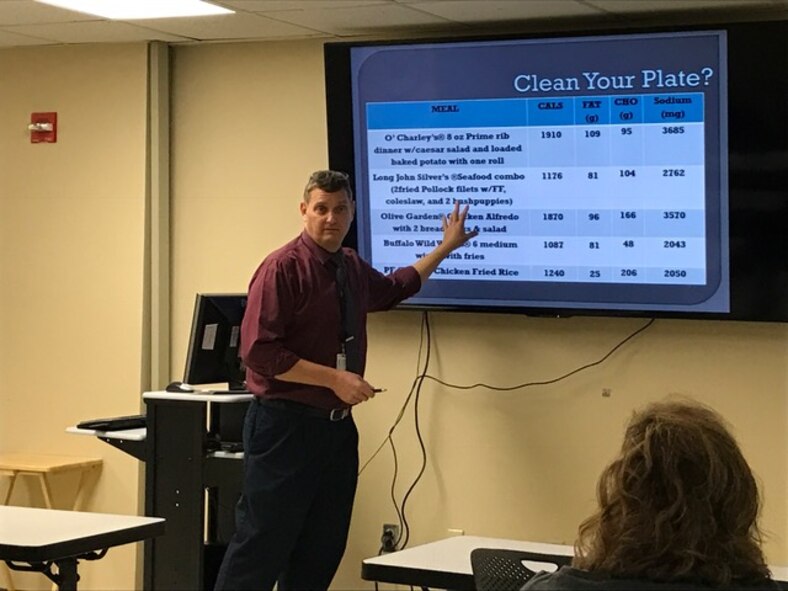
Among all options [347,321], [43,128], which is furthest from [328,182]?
[43,128]

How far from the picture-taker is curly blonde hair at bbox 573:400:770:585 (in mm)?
1993

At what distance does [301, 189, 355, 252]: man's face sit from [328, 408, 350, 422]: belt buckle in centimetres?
54

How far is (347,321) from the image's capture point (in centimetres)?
434

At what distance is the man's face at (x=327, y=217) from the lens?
4.31m

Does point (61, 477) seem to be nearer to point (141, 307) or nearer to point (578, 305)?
point (141, 307)

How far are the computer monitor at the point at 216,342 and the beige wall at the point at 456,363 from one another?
614 mm

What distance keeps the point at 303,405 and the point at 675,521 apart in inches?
93.0

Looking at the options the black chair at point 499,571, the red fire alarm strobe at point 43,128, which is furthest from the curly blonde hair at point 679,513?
the red fire alarm strobe at point 43,128

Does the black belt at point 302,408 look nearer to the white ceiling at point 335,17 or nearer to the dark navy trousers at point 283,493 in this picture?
the dark navy trousers at point 283,493

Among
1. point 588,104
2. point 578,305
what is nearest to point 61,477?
point 578,305

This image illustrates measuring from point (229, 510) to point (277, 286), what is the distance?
1.16 metres

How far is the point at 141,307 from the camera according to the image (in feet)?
17.8

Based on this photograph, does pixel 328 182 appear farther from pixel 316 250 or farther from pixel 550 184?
pixel 550 184

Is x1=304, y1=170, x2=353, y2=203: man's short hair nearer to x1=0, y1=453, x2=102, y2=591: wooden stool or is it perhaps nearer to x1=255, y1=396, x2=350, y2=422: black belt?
x1=255, y1=396, x2=350, y2=422: black belt
